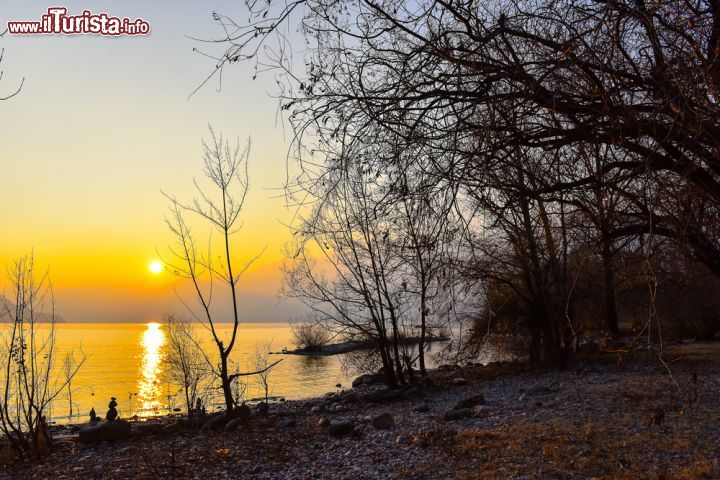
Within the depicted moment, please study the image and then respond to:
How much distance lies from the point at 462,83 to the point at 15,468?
1027 centimetres

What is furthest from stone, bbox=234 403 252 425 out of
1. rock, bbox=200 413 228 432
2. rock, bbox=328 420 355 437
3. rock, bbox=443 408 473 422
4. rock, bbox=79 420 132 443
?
rock, bbox=443 408 473 422

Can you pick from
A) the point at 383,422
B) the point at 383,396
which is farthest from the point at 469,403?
the point at 383,396

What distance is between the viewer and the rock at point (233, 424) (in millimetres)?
12172

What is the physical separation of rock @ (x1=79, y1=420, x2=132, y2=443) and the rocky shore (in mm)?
190

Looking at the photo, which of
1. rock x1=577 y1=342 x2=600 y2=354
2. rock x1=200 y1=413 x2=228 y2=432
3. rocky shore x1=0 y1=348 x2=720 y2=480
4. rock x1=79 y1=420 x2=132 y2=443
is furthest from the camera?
rock x1=577 y1=342 x2=600 y2=354

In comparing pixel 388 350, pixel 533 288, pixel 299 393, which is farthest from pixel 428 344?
pixel 299 393

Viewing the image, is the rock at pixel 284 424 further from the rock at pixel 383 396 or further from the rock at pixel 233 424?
the rock at pixel 383 396

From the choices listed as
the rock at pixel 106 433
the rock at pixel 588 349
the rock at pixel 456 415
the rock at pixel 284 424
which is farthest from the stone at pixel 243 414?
the rock at pixel 588 349

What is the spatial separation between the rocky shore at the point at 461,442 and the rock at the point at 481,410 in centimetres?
A: 2

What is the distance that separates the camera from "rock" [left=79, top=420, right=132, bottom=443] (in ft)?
39.2

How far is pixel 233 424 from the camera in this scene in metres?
12.3

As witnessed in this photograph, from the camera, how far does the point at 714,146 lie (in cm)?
336

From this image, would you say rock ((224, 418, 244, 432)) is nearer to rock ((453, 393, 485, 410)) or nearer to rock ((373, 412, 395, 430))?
rock ((373, 412, 395, 430))

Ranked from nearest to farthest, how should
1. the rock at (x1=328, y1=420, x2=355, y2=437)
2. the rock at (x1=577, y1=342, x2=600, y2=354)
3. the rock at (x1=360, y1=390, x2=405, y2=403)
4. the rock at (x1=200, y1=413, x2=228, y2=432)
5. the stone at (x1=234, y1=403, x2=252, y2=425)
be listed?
the rock at (x1=328, y1=420, x2=355, y2=437) → the rock at (x1=200, y1=413, x2=228, y2=432) → the stone at (x1=234, y1=403, x2=252, y2=425) → the rock at (x1=360, y1=390, x2=405, y2=403) → the rock at (x1=577, y1=342, x2=600, y2=354)
